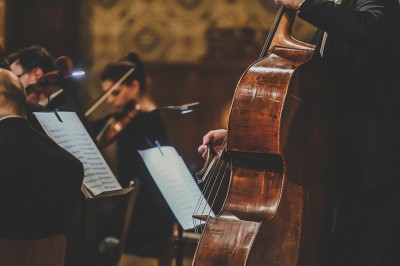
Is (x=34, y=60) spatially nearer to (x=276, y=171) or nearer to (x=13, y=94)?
(x=13, y=94)

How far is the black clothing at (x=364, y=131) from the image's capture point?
1.72 meters

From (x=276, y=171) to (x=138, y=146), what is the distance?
2.40 metres

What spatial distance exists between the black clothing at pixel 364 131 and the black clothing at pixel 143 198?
5.62 ft

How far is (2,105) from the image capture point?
2.09m

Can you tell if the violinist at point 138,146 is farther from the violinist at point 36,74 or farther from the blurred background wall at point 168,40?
the blurred background wall at point 168,40

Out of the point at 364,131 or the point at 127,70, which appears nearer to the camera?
the point at 364,131

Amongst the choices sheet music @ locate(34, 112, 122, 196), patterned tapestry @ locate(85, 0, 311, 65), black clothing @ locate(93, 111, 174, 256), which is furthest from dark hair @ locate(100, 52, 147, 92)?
sheet music @ locate(34, 112, 122, 196)

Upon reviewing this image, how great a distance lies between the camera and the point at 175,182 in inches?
93.6

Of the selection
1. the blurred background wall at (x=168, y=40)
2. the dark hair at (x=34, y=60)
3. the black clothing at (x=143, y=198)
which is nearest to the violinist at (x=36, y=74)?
the dark hair at (x=34, y=60)

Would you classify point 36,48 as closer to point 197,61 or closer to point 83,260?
point 83,260

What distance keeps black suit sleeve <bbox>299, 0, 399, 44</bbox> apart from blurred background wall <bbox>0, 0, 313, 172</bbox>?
340 cm

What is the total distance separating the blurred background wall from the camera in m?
5.18

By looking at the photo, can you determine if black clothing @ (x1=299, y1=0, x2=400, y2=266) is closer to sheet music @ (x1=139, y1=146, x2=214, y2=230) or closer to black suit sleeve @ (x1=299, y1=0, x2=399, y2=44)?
black suit sleeve @ (x1=299, y1=0, x2=399, y2=44)

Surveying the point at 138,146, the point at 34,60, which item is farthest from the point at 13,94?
the point at 138,146
